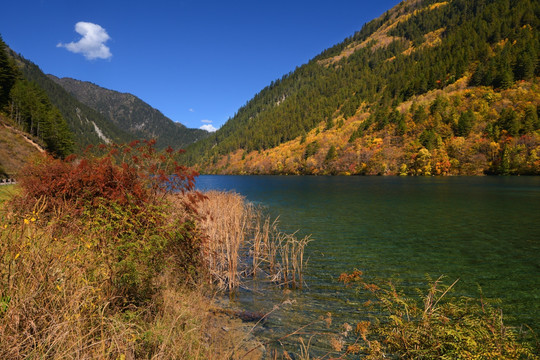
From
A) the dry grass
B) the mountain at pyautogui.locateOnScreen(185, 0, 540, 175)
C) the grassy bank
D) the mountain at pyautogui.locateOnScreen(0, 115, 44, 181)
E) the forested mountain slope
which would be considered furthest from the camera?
the mountain at pyautogui.locateOnScreen(185, 0, 540, 175)

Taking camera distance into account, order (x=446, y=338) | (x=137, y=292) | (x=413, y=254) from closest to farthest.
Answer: (x=446, y=338) → (x=137, y=292) → (x=413, y=254)

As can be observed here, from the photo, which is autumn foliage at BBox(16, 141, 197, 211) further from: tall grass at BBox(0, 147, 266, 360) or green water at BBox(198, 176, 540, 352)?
green water at BBox(198, 176, 540, 352)

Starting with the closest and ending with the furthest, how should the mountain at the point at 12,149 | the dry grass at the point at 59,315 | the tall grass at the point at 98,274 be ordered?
1. the dry grass at the point at 59,315
2. the tall grass at the point at 98,274
3. the mountain at the point at 12,149

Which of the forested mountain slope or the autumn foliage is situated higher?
the forested mountain slope

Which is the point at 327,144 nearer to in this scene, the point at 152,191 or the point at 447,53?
the point at 447,53

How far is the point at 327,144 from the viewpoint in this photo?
119812 mm

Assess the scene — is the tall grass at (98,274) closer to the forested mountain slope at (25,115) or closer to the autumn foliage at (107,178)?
the autumn foliage at (107,178)

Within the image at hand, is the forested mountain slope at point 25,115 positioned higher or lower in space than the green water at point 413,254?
higher

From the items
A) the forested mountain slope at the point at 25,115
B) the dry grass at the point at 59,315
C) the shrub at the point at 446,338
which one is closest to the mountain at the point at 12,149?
the forested mountain slope at the point at 25,115

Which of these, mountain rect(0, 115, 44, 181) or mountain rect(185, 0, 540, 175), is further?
mountain rect(185, 0, 540, 175)

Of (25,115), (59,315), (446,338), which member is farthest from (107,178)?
(25,115)

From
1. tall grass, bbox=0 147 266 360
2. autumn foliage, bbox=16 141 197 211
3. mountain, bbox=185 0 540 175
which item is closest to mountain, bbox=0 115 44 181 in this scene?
autumn foliage, bbox=16 141 197 211

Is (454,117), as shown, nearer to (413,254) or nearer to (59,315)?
(413,254)

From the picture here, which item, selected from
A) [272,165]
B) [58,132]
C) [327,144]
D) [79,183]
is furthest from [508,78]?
[58,132]
